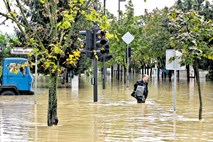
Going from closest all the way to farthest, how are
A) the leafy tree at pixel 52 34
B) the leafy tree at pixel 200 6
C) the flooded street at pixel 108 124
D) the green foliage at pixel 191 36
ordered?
the flooded street at pixel 108 124
the leafy tree at pixel 52 34
the green foliage at pixel 191 36
the leafy tree at pixel 200 6

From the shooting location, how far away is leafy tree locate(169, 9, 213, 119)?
53.9 feet

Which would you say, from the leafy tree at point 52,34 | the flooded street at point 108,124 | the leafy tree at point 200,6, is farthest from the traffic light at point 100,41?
the leafy tree at point 200,6

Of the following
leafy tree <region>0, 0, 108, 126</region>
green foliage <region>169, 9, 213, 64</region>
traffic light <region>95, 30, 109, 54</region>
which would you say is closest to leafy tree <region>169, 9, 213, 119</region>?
green foliage <region>169, 9, 213, 64</region>

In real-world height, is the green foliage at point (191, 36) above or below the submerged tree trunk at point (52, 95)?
above

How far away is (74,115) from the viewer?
1889cm

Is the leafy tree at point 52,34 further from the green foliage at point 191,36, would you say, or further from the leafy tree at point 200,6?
the leafy tree at point 200,6

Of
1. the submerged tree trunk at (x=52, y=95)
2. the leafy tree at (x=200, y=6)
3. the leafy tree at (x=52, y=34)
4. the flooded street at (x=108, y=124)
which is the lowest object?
the flooded street at (x=108, y=124)

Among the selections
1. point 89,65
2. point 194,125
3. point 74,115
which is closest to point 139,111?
point 74,115

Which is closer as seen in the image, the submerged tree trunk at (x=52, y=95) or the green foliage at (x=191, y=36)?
the submerged tree trunk at (x=52, y=95)

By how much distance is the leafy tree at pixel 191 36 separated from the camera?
16438mm

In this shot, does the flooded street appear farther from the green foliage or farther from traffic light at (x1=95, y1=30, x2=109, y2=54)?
traffic light at (x1=95, y1=30, x2=109, y2=54)

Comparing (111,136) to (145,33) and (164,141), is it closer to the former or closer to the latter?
(164,141)

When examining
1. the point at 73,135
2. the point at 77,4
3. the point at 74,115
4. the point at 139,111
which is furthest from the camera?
the point at 139,111

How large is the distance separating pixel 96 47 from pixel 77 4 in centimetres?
685
